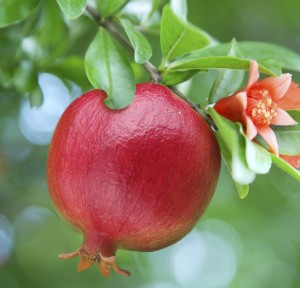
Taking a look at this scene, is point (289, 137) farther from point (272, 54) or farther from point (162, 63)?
point (272, 54)

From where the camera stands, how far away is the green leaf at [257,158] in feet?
2.42

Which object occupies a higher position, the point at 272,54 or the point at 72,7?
the point at 72,7

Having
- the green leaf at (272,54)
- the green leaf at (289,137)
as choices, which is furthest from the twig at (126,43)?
the green leaf at (272,54)

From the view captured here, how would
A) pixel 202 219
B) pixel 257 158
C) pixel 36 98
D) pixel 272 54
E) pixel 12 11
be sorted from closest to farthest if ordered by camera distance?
1. pixel 257 158
2. pixel 12 11
3. pixel 272 54
4. pixel 36 98
5. pixel 202 219

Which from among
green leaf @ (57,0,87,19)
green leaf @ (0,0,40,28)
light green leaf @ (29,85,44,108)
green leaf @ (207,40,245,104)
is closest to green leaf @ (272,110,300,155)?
green leaf @ (207,40,245,104)

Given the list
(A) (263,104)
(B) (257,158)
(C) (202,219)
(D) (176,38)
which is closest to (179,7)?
(D) (176,38)

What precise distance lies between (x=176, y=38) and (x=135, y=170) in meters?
0.24

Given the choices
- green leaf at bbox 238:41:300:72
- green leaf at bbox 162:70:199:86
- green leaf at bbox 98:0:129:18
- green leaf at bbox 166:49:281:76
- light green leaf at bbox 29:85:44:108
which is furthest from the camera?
light green leaf at bbox 29:85:44:108

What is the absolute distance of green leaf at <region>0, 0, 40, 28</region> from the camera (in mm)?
1046

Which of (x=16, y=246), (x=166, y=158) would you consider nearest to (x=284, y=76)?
(x=166, y=158)

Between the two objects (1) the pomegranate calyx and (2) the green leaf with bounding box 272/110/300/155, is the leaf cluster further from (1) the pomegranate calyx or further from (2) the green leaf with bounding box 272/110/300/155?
(1) the pomegranate calyx

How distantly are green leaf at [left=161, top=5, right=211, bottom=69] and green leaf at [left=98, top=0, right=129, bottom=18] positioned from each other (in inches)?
6.4

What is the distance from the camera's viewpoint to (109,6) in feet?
3.52

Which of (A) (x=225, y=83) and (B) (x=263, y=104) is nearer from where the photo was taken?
(B) (x=263, y=104)
